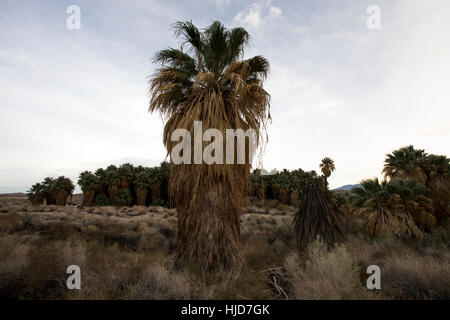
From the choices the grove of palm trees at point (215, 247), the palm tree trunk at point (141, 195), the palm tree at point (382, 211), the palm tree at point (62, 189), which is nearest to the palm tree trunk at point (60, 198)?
the palm tree at point (62, 189)

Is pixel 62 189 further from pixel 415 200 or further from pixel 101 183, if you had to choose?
pixel 415 200

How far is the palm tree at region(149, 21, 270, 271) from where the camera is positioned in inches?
292

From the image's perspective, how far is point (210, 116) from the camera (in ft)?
24.5

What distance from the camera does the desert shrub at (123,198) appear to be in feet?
135

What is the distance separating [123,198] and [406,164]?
41961mm

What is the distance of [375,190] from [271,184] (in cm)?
3409

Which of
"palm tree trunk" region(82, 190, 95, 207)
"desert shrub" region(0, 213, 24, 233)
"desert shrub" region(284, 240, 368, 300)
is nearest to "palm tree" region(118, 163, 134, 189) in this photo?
"palm tree trunk" region(82, 190, 95, 207)

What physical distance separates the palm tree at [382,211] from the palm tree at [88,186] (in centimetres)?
4284

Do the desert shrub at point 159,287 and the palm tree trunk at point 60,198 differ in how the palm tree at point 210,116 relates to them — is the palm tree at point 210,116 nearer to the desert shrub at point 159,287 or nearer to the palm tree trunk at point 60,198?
the desert shrub at point 159,287

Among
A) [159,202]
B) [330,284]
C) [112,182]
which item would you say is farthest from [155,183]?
[330,284]

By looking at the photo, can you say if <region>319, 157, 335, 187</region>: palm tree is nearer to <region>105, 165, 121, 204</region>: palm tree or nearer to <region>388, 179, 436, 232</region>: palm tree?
<region>388, 179, 436, 232</region>: palm tree

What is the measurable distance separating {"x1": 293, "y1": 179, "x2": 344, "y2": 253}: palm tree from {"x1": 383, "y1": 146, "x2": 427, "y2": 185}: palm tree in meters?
18.2
